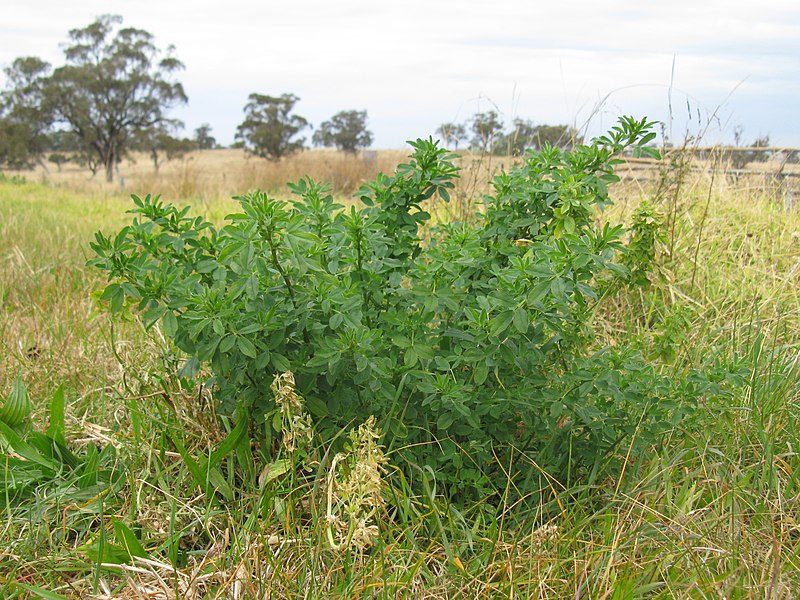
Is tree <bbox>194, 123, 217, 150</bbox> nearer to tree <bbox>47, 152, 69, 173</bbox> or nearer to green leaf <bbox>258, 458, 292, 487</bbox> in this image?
tree <bbox>47, 152, 69, 173</bbox>

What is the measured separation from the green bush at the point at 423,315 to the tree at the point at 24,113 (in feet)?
109

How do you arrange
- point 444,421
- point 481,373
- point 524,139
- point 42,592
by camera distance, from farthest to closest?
point 524,139, point 444,421, point 481,373, point 42,592

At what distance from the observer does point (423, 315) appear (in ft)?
6.53

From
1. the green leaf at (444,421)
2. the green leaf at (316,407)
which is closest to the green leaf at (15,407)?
the green leaf at (316,407)

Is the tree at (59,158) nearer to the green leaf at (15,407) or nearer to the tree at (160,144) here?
the tree at (160,144)

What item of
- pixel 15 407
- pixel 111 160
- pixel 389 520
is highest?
pixel 111 160

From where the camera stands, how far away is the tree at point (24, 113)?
3119 centimetres

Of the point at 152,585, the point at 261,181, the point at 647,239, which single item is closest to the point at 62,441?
the point at 152,585

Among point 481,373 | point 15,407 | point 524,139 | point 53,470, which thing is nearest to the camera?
point 481,373

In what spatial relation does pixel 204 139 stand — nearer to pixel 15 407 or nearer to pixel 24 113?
pixel 24 113

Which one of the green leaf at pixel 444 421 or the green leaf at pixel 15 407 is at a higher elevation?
Answer: the green leaf at pixel 444 421

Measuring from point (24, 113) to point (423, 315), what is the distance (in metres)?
34.7

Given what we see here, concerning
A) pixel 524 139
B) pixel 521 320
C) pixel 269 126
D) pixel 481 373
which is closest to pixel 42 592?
pixel 481 373

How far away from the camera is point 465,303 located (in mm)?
2156
